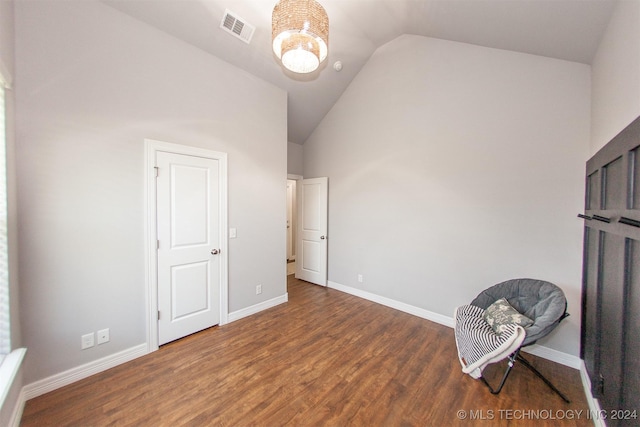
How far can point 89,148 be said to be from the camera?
2031 mm

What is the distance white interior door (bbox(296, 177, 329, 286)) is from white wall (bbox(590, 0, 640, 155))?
321 cm

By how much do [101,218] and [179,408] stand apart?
5.54 feet

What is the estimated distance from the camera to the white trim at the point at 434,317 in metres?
2.29

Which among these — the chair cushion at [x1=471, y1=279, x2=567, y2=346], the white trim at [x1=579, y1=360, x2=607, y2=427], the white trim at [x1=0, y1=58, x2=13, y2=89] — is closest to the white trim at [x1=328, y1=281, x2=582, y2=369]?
the white trim at [x1=579, y1=360, x2=607, y2=427]

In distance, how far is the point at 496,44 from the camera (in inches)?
99.0

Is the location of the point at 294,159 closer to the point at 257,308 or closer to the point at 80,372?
the point at 257,308

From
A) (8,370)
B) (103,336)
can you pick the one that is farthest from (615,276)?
(103,336)

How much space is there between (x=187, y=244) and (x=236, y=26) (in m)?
2.41

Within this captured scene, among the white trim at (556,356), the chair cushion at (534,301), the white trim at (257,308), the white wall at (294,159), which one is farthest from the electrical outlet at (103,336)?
the white trim at (556,356)

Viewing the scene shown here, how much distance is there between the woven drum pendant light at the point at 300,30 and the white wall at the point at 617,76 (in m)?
1.76

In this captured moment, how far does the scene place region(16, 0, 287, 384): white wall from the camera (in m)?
1.81

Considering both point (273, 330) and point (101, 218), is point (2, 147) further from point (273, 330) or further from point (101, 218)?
point (273, 330)

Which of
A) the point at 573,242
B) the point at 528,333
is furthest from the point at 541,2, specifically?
the point at 528,333

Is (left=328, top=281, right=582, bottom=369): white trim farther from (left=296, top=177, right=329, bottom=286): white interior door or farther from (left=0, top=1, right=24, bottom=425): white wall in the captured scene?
(left=0, top=1, right=24, bottom=425): white wall
